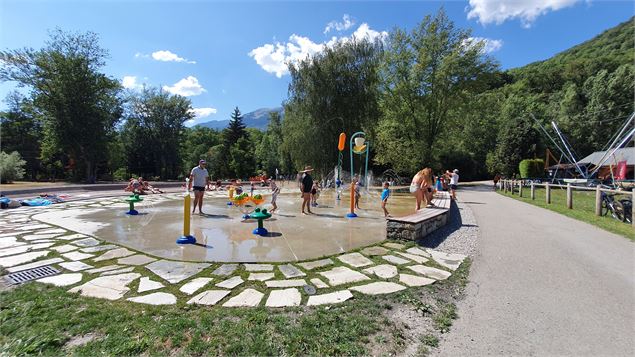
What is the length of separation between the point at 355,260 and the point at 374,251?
711 mm

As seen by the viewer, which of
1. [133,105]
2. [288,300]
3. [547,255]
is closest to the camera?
[288,300]

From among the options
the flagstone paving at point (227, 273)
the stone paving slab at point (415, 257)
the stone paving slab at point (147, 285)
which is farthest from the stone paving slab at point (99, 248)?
the stone paving slab at point (415, 257)

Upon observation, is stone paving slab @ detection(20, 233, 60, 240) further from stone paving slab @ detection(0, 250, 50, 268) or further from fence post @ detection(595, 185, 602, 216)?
fence post @ detection(595, 185, 602, 216)

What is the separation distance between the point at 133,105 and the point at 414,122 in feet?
117

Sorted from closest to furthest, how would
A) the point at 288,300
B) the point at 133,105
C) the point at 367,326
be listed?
the point at 367,326
the point at 288,300
the point at 133,105

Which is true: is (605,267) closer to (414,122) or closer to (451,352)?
(451,352)

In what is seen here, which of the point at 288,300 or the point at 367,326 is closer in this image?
the point at 367,326

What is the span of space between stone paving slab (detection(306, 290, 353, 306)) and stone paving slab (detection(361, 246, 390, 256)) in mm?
1797

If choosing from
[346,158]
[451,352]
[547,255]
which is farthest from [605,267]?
[346,158]

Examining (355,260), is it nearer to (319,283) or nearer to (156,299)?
(319,283)

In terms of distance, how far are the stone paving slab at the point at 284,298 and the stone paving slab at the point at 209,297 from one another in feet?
1.96

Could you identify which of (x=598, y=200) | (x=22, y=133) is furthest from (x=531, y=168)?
(x=22, y=133)

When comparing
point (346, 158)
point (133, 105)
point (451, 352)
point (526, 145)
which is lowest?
point (451, 352)

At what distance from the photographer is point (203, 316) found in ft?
10.1
